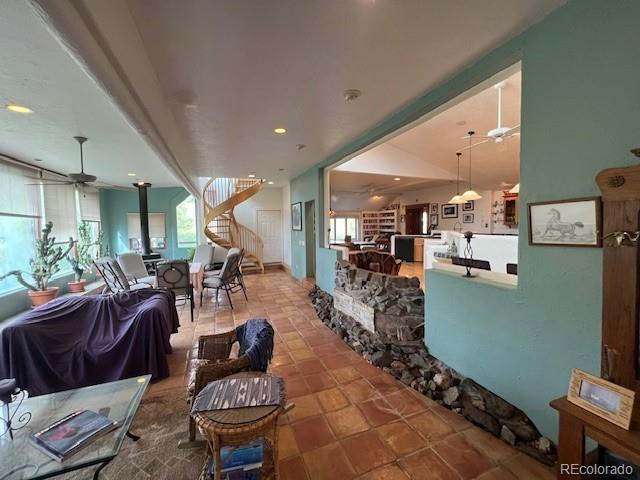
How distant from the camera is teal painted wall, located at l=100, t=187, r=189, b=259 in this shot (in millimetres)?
7195

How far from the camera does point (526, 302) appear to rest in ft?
5.38

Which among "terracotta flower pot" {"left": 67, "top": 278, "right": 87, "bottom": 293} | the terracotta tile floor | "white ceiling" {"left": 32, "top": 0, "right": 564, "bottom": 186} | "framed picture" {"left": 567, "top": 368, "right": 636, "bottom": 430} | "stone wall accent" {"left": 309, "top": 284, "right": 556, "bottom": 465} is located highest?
"white ceiling" {"left": 32, "top": 0, "right": 564, "bottom": 186}

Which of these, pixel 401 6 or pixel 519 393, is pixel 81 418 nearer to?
pixel 519 393

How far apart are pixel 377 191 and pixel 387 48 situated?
27.2ft

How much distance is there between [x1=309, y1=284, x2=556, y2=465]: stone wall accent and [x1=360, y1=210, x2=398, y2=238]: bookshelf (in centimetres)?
768

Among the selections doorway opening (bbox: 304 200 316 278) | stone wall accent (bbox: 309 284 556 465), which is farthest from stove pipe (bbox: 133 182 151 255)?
stone wall accent (bbox: 309 284 556 465)

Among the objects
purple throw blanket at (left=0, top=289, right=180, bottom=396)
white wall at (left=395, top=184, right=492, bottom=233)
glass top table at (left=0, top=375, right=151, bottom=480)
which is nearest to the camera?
glass top table at (left=0, top=375, right=151, bottom=480)

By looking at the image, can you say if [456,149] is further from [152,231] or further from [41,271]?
[152,231]

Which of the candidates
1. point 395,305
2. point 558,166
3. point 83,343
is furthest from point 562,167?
point 83,343

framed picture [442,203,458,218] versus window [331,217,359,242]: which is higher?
framed picture [442,203,458,218]

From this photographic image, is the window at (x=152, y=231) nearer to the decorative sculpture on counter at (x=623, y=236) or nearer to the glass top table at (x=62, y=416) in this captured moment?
the glass top table at (x=62, y=416)

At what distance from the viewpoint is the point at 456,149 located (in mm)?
5746

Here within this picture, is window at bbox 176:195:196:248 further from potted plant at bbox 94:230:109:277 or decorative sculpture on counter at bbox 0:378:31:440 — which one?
decorative sculpture on counter at bbox 0:378:31:440

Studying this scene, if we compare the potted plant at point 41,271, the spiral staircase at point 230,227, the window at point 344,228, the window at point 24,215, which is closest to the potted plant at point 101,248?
the window at point 24,215
